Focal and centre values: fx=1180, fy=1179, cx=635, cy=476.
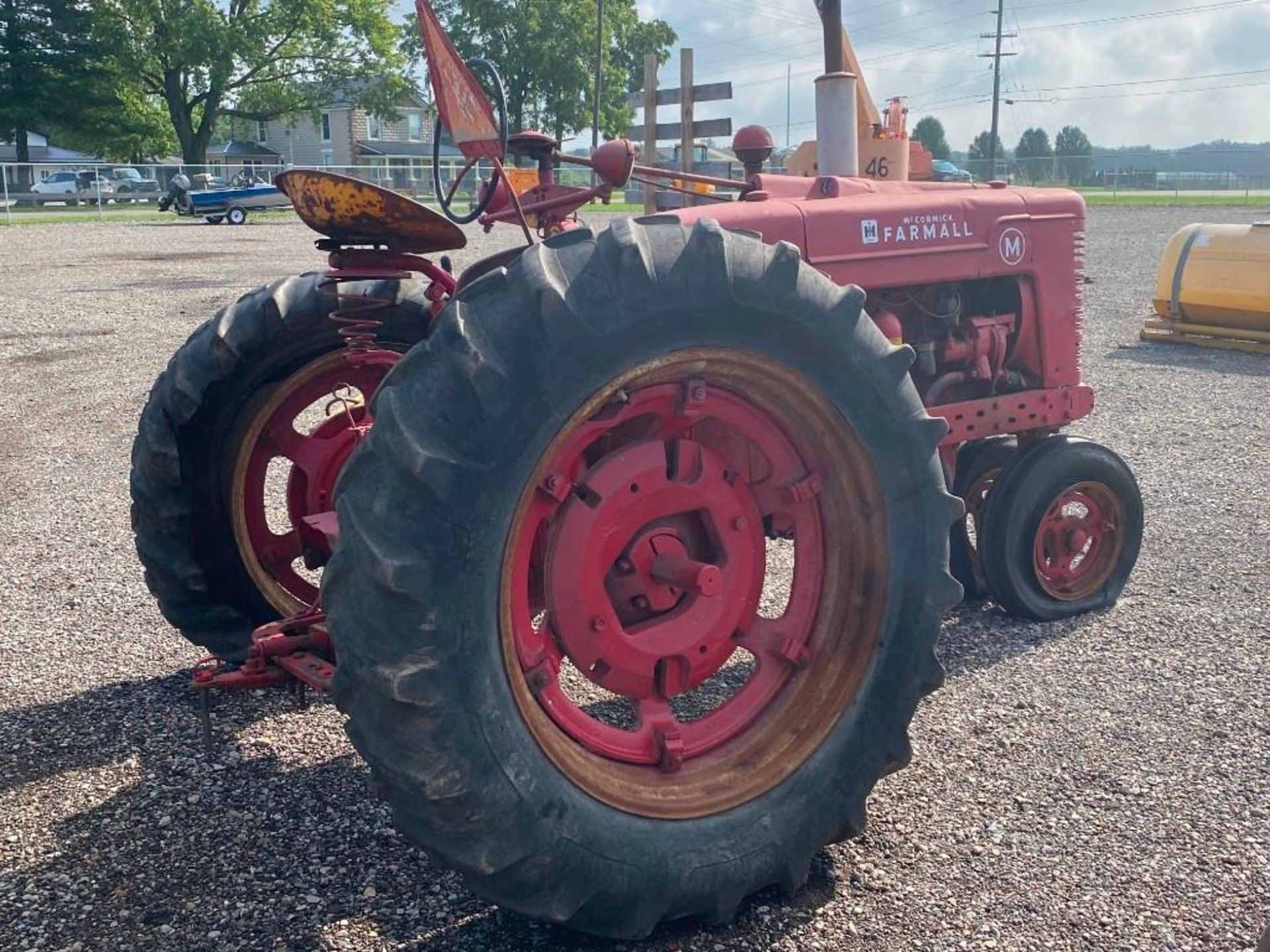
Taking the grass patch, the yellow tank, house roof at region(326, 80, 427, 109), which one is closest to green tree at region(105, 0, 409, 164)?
house roof at region(326, 80, 427, 109)

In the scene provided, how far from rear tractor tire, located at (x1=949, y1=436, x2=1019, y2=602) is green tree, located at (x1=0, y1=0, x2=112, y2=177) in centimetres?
5060

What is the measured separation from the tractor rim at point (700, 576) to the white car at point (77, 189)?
36.1 metres

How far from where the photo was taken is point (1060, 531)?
4.59 meters

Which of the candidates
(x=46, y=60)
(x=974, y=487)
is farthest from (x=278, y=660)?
(x=46, y=60)

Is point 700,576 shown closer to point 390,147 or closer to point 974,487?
point 974,487

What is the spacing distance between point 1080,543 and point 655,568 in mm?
2480

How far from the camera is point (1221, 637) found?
4336mm

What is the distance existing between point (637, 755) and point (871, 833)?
0.73m

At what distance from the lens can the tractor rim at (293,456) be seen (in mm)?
3730

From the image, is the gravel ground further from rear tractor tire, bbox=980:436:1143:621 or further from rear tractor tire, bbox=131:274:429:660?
rear tractor tire, bbox=131:274:429:660

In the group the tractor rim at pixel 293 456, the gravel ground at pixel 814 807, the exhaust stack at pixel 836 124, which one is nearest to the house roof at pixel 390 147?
the exhaust stack at pixel 836 124

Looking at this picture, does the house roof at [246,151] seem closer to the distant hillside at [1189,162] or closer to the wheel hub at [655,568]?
the distant hillside at [1189,162]

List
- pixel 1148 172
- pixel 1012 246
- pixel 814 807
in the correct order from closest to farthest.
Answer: pixel 814 807 → pixel 1012 246 → pixel 1148 172

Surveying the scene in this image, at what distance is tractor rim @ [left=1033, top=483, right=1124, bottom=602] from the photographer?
456 cm
